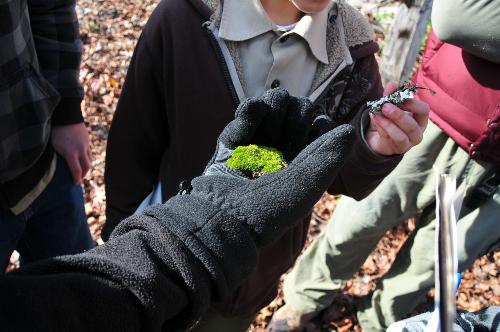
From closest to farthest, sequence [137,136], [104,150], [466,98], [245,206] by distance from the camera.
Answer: [245,206] < [137,136] < [466,98] < [104,150]

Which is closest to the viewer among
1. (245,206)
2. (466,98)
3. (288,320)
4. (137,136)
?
(245,206)

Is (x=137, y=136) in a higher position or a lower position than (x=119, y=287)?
lower

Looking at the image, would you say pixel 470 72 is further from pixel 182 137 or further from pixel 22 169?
pixel 22 169

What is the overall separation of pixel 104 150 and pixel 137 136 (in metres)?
2.29

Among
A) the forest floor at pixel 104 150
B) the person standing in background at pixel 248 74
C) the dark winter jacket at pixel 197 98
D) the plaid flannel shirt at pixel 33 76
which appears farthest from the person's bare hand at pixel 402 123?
the forest floor at pixel 104 150

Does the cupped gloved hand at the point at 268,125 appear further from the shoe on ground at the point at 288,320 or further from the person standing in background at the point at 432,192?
the shoe on ground at the point at 288,320

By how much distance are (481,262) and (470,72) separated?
6.91 feet

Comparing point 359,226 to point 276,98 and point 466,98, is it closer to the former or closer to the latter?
point 466,98

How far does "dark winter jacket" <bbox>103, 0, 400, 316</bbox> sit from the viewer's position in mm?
1599

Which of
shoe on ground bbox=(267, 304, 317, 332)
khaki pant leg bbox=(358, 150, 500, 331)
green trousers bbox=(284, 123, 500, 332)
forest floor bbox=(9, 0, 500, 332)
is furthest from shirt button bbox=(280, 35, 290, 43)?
forest floor bbox=(9, 0, 500, 332)

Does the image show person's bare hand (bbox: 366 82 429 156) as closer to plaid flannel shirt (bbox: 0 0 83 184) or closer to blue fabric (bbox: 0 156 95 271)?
plaid flannel shirt (bbox: 0 0 83 184)

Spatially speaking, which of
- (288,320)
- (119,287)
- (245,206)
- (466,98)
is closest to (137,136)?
(245,206)

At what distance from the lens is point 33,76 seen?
171cm

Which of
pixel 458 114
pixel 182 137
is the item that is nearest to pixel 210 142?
pixel 182 137
